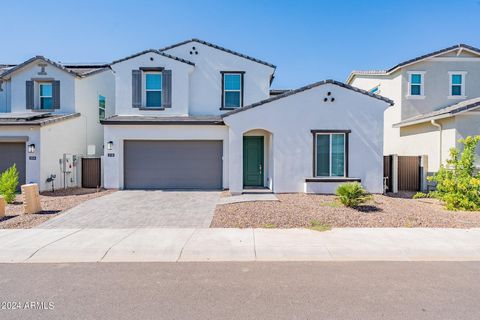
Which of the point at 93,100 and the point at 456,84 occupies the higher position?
the point at 456,84

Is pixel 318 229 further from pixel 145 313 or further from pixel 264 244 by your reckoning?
pixel 145 313

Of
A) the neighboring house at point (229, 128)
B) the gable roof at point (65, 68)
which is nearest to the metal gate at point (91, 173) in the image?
the neighboring house at point (229, 128)

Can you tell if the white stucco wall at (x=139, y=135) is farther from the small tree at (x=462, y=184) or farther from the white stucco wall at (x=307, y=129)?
the small tree at (x=462, y=184)

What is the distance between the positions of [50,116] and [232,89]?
31.2ft

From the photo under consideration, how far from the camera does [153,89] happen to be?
48.8ft

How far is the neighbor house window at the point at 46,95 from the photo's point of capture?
50.4 ft

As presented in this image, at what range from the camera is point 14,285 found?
4.47 m

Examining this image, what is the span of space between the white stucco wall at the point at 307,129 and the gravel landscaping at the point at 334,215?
144 centimetres

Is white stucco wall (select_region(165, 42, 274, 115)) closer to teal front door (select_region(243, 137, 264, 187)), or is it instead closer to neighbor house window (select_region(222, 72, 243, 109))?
neighbor house window (select_region(222, 72, 243, 109))

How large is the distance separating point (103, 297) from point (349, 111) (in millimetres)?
10908

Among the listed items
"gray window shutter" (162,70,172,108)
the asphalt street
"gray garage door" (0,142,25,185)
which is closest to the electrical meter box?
"gray garage door" (0,142,25,185)

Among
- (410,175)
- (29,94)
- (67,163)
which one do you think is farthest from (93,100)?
(410,175)

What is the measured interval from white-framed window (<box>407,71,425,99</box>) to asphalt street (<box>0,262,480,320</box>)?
43.0 feet

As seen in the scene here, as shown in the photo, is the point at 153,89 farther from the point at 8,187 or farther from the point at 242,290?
the point at 242,290
